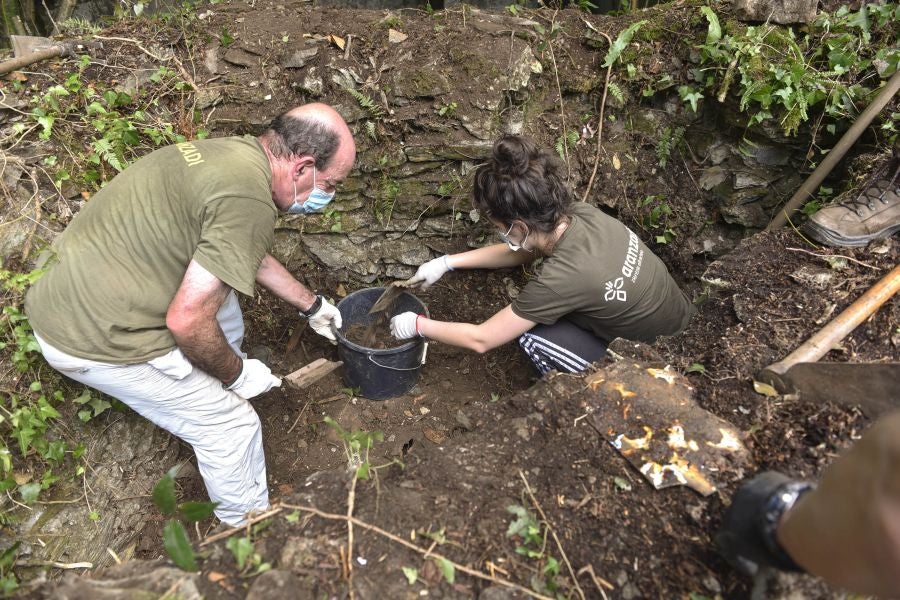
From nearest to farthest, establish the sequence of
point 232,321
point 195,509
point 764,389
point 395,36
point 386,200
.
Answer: point 195,509 < point 764,389 < point 232,321 < point 395,36 < point 386,200

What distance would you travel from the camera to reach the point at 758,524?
4.92ft

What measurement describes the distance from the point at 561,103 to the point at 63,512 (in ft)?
12.5

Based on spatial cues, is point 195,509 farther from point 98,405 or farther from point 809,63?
point 809,63

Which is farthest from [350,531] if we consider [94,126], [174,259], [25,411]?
[94,126]

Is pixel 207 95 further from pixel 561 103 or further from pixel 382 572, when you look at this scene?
pixel 382 572

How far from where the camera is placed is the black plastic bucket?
330 centimetres

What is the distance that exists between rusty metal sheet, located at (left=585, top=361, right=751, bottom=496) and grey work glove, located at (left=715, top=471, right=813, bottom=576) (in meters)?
0.22

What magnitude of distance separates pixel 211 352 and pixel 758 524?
7.06ft

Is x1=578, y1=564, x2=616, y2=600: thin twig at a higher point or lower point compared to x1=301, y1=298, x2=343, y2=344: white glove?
higher

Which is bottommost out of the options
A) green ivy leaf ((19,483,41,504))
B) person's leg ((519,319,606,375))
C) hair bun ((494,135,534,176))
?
green ivy leaf ((19,483,41,504))

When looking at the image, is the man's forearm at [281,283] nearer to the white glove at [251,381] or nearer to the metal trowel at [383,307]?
the metal trowel at [383,307]

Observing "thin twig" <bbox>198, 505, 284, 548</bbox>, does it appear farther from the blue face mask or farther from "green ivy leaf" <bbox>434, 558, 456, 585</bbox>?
the blue face mask

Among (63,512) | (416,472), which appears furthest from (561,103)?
(63,512)

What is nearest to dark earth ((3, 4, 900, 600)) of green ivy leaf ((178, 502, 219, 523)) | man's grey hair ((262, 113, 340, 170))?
green ivy leaf ((178, 502, 219, 523))
